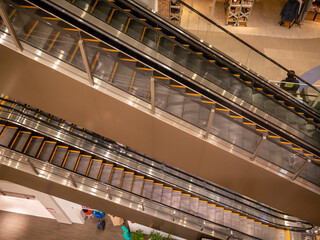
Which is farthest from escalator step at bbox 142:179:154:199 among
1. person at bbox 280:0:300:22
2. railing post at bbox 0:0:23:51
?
person at bbox 280:0:300:22

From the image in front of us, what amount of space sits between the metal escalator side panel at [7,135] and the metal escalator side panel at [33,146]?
32 cm

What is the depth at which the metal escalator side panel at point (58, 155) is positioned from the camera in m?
5.38

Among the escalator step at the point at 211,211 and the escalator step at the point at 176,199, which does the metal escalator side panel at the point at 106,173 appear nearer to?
the escalator step at the point at 176,199

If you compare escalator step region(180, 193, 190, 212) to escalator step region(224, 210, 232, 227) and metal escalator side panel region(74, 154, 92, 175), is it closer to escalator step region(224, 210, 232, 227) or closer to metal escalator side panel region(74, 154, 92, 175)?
escalator step region(224, 210, 232, 227)

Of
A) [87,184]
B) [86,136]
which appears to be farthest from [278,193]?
[86,136]

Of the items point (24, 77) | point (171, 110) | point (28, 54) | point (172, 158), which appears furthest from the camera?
point (172, 158)

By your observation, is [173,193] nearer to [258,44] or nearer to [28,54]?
[28,54]

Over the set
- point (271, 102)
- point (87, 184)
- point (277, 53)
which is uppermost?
point (277, 53)

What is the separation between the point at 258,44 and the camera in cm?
907

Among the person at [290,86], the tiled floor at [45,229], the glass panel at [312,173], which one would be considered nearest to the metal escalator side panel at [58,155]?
the tiled floor at [45,229]

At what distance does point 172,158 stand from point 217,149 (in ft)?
2.40

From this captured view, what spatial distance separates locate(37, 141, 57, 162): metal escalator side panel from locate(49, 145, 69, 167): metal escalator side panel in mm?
82

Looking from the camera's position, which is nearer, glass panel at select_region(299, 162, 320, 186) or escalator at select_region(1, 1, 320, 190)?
escalator at select_region(1, 1, 320, 190)

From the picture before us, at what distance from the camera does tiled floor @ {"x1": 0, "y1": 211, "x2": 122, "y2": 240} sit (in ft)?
24.5
